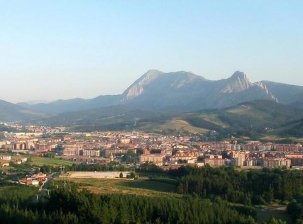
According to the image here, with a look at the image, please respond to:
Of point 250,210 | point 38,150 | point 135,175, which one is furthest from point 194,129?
point 250,210

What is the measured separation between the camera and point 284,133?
7438cm

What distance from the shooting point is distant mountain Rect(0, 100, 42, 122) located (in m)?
172

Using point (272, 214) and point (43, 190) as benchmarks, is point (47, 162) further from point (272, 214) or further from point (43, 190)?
point (272, 214)

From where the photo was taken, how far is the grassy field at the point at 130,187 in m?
30.7

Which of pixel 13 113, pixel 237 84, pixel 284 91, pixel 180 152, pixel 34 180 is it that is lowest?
pixel 34 180

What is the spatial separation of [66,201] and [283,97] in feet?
546

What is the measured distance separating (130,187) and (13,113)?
154 m

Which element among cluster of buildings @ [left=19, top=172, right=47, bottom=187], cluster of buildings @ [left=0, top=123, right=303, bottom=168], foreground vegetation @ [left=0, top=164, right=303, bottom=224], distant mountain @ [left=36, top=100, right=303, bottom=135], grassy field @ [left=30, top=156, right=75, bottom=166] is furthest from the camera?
distant mountain @ [left=36, top=100, right=303, bottom=135]

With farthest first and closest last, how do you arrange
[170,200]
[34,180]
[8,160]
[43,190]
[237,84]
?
[237,84], [8,160], [34,180], [43,190], [170,200]

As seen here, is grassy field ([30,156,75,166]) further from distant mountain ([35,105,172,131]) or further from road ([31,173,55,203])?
distant mountain ([35,105,172,131])

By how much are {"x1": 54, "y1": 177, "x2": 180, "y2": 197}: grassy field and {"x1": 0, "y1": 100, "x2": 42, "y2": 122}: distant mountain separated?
13617cm

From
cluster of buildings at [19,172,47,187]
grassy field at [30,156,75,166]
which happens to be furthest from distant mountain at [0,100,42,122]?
cluster of buildings at [19,172,47,187]

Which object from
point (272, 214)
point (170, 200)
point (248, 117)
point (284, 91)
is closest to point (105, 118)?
point (248, 117)

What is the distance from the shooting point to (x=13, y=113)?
181 m
